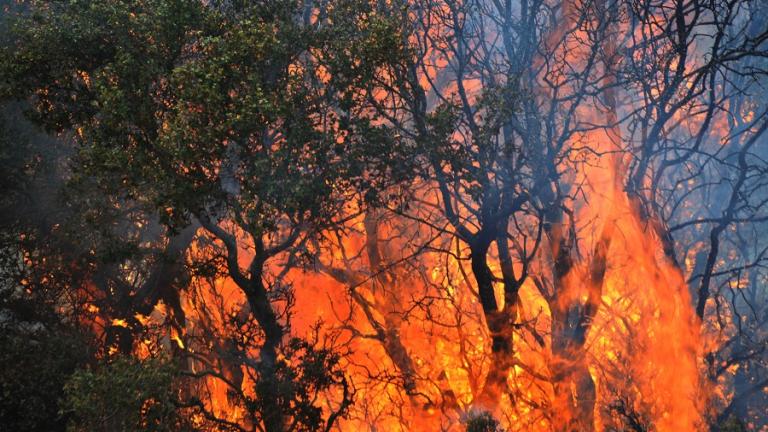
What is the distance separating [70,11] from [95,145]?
7.68 feet

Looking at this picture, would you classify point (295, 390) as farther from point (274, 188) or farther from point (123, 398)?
point (274, 188)

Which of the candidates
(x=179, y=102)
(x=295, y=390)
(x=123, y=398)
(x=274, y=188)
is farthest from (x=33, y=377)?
(x=179, y=102)

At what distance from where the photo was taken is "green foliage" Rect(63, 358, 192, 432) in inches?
352

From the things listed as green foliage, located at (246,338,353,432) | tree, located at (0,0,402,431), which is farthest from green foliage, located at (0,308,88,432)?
tree, located at (0,0,402,431)

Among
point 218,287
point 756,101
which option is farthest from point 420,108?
point 756,101

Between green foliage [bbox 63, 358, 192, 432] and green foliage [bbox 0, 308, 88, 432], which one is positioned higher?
green foliage [bbox 0, 308, 88, 432]

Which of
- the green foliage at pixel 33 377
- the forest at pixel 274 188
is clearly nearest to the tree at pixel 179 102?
the forest at pixel 274 188

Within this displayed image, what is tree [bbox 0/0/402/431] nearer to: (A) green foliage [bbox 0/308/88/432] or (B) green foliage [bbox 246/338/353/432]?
(B) green foliage [bbox 246/338/353/432]

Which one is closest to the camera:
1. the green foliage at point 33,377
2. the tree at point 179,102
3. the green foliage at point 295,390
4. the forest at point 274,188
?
the tree at point 179,102

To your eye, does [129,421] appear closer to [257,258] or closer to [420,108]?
[257,258]

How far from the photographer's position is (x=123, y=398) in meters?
8.91

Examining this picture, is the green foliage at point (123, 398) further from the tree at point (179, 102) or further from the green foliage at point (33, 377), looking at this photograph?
the green foliage at point (33, 377)

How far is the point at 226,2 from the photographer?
11570mm

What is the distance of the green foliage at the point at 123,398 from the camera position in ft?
29.3
